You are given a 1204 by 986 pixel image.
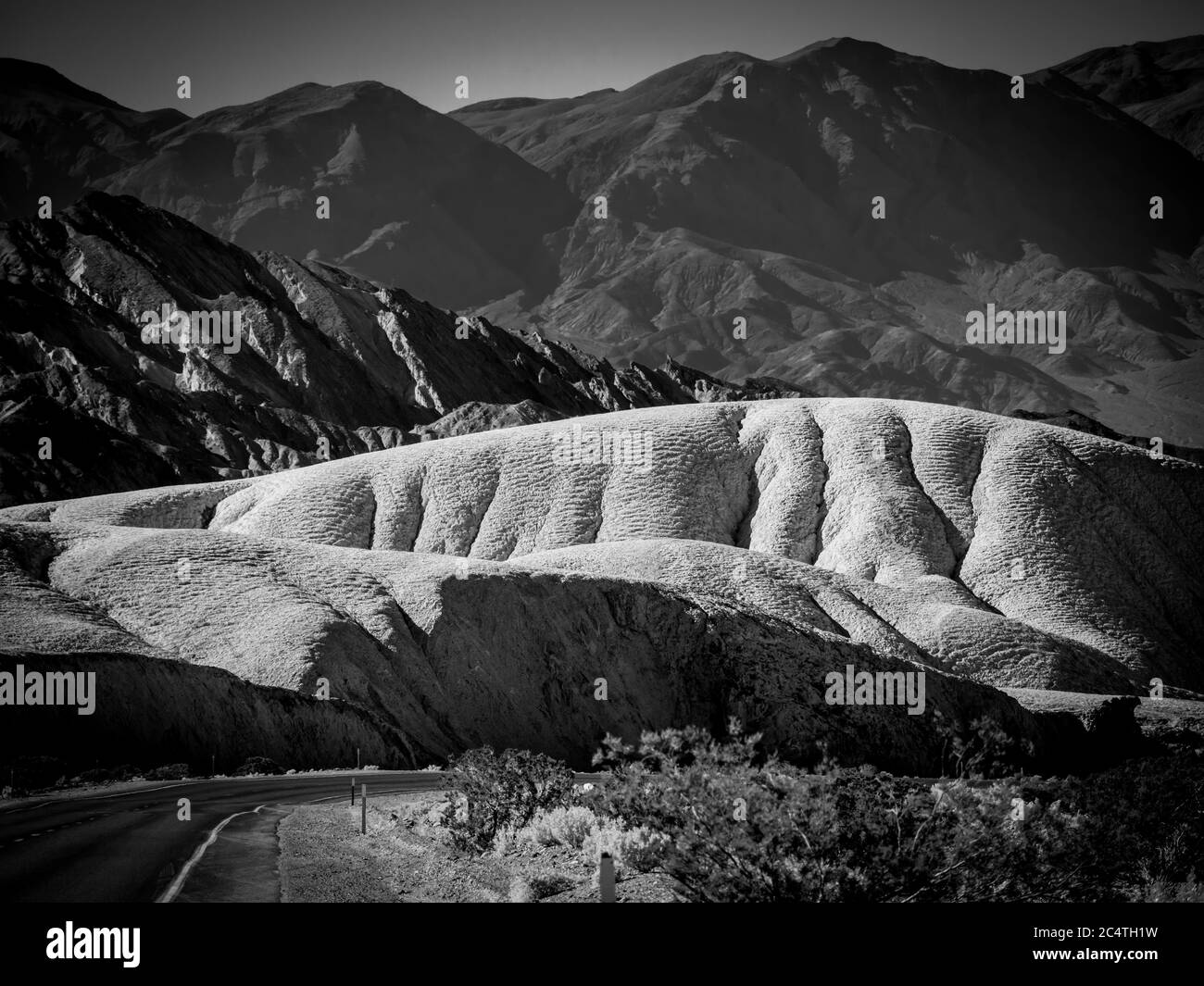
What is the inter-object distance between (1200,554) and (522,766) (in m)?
78.5

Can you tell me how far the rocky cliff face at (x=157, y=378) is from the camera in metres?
139

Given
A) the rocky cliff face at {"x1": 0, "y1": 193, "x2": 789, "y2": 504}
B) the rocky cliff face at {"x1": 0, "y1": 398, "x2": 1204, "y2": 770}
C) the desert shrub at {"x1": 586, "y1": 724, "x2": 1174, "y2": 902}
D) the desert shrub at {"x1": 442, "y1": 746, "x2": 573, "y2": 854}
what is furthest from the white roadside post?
the rocky cliff face at {"x1": 0, "y1": 193, "x2": 789, "y2": 504}

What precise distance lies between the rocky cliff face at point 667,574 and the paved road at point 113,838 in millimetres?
15476

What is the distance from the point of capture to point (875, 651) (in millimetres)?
60688

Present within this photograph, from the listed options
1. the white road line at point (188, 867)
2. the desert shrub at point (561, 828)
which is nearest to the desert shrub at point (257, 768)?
the white road line at point (188, 867)

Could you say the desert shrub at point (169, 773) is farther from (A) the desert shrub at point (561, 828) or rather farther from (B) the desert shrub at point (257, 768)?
(A) the desert shrub at point (561, 828)

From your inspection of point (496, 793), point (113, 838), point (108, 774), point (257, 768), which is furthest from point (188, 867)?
point (257, 768)

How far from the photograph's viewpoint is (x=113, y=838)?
828 inches

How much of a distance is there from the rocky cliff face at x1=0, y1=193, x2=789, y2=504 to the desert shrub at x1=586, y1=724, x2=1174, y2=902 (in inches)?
4733

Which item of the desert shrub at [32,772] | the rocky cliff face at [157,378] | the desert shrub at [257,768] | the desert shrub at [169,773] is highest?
the rocky cliff face at [157,378]

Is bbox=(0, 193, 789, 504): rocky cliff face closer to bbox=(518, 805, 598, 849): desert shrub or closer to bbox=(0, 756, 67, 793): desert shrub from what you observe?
bbox=(0, 756, 67, 793): desert shrub
